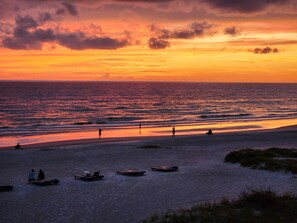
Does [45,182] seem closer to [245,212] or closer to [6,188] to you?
[6,188]

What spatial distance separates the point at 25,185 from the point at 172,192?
826 cm

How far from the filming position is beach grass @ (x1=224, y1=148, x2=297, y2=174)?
24.1 metres

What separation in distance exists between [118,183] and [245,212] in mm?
10068

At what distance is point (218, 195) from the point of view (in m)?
18.9

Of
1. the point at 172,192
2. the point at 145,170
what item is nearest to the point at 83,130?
the point at 145,170

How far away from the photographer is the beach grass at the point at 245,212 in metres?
12.9

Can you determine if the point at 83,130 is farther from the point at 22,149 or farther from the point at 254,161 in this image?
the point at 254,161

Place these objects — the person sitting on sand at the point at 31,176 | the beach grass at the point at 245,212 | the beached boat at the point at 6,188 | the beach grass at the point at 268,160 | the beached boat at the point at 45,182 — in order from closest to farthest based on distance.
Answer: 1. the beach grass at the point at 245,212
2. the beached boat at the point at 6,188
3. the beached boat at the point at 45,182
4. the person sitting on sand at the point at 31,176
5. the beach grass at the point at 268,160

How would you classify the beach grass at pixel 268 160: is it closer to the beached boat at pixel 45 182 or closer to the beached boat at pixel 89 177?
the beached boat at pixel 89 177

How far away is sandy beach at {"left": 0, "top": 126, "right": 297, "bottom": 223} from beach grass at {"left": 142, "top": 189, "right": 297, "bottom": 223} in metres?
2.46

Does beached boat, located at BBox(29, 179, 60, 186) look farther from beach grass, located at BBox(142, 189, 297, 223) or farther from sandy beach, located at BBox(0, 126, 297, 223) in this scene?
beach grass, located at BBox(142, 189, 297, 223)

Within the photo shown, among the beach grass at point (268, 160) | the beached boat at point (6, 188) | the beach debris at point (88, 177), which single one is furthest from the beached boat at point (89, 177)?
the beach grass at point (268, 160)

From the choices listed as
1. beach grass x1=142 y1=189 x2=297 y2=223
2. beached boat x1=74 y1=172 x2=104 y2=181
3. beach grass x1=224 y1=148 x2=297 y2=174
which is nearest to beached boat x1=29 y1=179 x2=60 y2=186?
beached boat x1=74 y1=172 x2=104 y2=181

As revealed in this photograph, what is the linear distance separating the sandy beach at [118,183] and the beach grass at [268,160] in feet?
2.46
